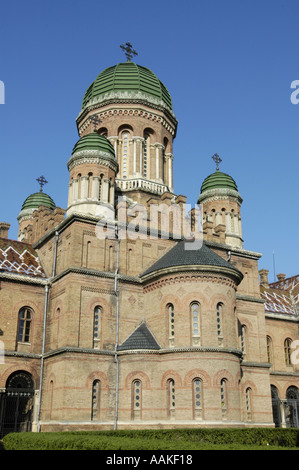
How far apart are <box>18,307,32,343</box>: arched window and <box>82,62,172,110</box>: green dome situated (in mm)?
17424

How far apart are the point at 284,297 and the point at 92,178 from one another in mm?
22031

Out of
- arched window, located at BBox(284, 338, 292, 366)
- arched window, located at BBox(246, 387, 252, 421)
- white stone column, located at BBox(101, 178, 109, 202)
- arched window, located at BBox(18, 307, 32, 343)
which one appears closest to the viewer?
arched window, located at BBox(18, 307, 32, 343)

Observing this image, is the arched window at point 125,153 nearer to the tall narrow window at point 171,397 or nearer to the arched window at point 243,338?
the arched window at point 243,338

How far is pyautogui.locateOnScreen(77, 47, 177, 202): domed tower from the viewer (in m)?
34.0

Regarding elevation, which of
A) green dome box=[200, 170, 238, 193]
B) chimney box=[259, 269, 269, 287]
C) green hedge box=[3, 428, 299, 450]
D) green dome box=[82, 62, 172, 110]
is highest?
green dome box=[82, 62, 172, 110]

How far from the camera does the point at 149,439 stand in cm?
1384

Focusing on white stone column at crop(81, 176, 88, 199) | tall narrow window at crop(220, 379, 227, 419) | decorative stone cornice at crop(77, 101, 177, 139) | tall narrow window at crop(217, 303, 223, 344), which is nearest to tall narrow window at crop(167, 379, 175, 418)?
tall narrow window at crop(220, 379, 227, 419)

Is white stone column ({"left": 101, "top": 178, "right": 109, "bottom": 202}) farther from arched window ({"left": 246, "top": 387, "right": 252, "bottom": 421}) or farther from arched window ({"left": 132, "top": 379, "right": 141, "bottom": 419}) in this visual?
Answer: arched window ({"left": 246, "top": 387, "right": 252, "bottom": 421})

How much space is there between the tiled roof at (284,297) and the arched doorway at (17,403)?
65.3 ft

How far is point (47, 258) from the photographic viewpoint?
29.9 meters

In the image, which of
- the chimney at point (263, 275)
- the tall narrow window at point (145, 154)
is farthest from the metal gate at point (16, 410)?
the chimney at point (263, 275)

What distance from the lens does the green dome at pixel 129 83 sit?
119 ft

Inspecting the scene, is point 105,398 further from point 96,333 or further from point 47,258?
point 47,258

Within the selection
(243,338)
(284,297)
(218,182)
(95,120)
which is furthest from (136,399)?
(284,297)
